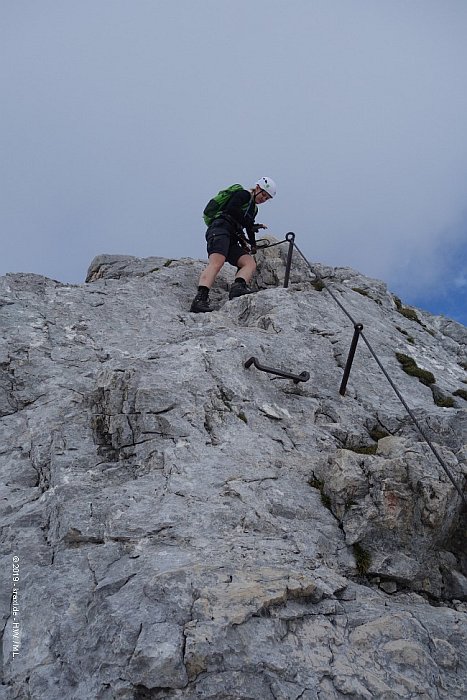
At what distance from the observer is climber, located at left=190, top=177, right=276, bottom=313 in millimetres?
15156

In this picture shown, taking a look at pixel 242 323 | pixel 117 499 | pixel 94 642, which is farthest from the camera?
pixel 242 323

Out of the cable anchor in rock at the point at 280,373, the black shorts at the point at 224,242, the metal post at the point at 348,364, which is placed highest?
the black shorts at the point at 224,242

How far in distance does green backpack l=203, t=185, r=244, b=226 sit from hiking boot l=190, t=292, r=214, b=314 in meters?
2.95

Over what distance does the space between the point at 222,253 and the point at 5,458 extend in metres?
8.15

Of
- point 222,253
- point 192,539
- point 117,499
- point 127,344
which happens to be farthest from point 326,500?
point 222,253

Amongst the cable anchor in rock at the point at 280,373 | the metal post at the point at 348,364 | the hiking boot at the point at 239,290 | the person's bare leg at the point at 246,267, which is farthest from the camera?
the person's bare leg at the point at 246,267

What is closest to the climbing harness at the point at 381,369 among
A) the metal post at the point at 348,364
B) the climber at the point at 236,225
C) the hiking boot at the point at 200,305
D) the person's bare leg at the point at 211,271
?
the metal post at the point at 348,364

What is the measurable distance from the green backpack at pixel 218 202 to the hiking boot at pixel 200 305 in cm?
295

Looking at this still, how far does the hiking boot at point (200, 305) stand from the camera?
1417 cm

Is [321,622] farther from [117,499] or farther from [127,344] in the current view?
[127,344]

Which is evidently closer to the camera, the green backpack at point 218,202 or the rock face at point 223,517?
the rock face at point 223,517

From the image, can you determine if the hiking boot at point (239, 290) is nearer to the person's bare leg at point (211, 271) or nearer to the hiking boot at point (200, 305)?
the person's bare leg at point (211, 271)

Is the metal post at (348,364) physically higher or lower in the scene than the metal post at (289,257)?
lower

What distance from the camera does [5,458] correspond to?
8719mm
